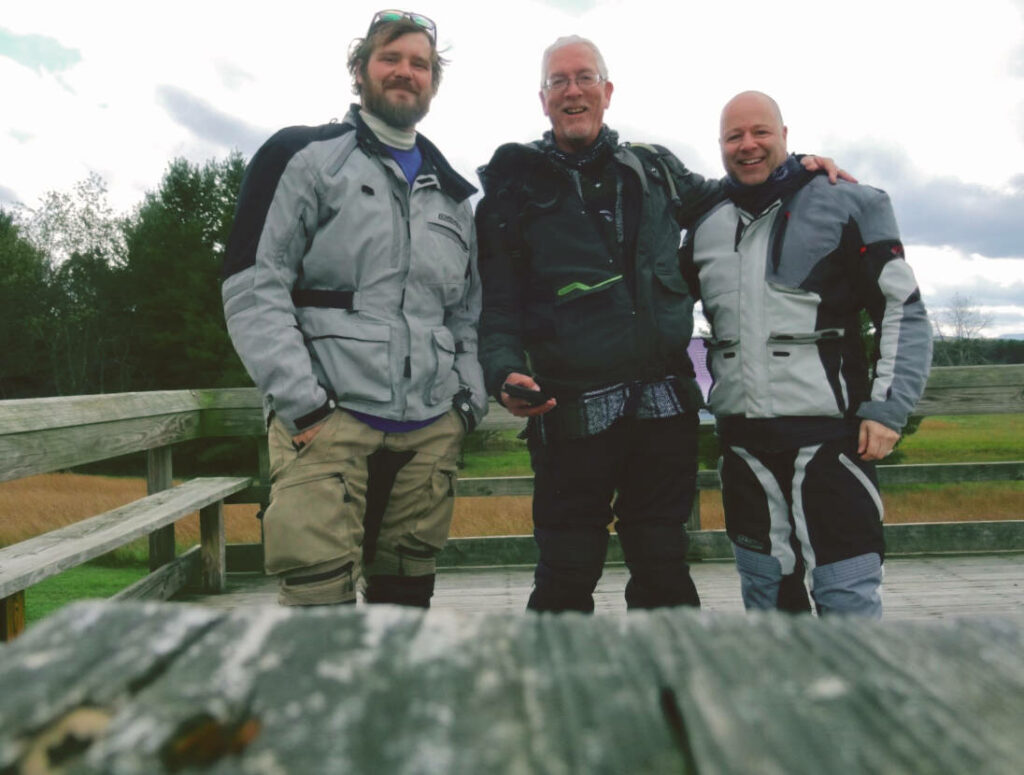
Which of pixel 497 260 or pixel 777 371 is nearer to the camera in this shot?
pixel 777 371

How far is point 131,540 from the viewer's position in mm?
2902

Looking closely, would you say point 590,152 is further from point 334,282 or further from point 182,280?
point 182,280

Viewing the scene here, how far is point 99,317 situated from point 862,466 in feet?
97.3

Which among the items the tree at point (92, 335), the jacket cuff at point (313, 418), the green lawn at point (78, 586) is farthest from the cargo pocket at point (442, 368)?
the tree at point (92, 335)

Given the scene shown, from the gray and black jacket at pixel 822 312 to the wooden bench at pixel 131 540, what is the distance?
2.14 m

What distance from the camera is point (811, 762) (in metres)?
0.35

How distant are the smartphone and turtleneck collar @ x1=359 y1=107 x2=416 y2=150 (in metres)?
0.83

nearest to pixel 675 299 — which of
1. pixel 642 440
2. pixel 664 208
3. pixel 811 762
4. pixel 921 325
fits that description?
pixel 664 208

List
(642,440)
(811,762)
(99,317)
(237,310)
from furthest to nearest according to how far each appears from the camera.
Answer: (99,317)
(642,440)
(237,310)
(811,762)

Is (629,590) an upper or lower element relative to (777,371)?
lower

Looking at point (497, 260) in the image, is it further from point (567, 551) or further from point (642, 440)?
point (567, 551)

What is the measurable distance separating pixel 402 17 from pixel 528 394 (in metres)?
1.25

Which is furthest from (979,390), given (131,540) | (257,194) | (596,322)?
(131,540)

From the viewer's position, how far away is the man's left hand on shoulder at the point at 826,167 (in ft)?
7.67
